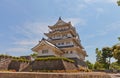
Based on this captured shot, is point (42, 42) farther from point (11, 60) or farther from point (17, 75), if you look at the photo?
point (17, 75)

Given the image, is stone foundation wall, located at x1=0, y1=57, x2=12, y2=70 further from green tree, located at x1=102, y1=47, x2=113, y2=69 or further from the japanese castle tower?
green tree, located at x1=102, y1=47, x2=113, y2=69

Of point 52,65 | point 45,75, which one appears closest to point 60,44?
point 52,65

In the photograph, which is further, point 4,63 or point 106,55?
point 106,55

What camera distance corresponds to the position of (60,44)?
3781cm

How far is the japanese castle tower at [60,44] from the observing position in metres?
34.3

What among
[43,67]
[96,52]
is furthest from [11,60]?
[96,52]

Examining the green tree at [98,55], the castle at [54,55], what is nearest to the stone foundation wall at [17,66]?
the castle at [54,55]

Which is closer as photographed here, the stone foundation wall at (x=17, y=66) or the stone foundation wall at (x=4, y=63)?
the stone foundation wall at (x=4, y=63)

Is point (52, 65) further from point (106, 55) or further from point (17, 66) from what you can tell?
point (106, 55)

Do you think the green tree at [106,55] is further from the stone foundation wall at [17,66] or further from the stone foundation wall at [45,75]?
the stone foundation wall at [45,75]

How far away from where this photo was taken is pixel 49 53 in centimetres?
3422

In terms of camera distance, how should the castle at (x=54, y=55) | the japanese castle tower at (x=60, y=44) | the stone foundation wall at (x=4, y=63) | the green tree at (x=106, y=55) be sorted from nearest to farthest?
1. the castle at (x=54, y=55)
2. the stone foundation wall at (x=4, y=63)
3. the japanese castle tower at (x=60, y=44)
4. the green tree at (x=106, y=55)

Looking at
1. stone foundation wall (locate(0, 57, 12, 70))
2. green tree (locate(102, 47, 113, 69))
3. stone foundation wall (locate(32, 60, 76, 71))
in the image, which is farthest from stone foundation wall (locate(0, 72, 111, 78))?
green tree (locate(102, 47, 113, 69))

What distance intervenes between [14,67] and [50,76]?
65.7ft
